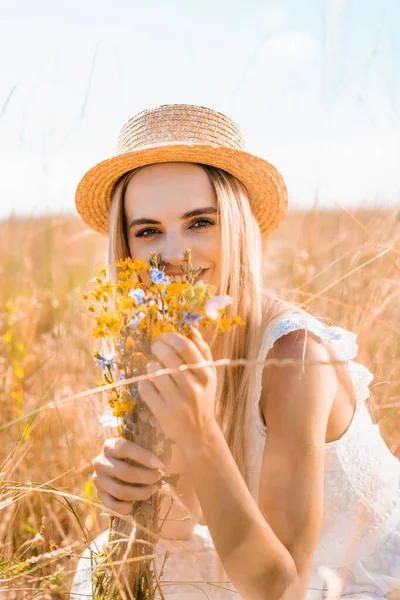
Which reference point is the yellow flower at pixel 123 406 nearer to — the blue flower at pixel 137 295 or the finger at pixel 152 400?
the finger at pixel 152 400

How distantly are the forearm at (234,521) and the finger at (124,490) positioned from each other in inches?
4.2

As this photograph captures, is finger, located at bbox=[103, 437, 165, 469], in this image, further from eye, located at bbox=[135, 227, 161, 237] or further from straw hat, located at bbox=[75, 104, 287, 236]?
straw hat, located at bbox=[75, 104, 287, 236]

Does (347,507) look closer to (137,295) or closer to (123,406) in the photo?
(123,406)

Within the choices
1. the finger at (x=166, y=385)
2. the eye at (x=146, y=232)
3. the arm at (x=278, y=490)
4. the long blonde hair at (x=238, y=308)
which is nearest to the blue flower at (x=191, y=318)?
the finger at (x=166, y=385)

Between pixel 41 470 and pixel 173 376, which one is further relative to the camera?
pixel 41 470

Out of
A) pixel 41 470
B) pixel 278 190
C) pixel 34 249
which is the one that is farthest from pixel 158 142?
pixel 34 249

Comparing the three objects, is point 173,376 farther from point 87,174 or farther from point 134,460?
point 87,174

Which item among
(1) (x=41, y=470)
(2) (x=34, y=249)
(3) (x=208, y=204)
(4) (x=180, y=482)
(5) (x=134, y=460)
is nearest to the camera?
(5) (x=134, y=460)

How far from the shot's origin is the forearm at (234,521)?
1356 millimetres

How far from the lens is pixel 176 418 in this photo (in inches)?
50.5

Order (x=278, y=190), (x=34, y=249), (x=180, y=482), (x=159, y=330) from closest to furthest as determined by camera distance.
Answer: (x=159, y=330) → (x=180, y=482) → (x=278, y=190) → (x=34, y=249)

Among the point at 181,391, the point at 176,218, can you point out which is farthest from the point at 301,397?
the point at 176,218

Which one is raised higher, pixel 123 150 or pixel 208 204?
pixel 123 150

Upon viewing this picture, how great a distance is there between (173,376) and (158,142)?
1124 millimetres
